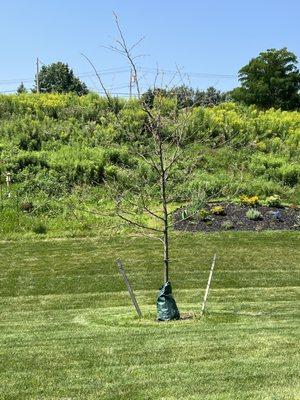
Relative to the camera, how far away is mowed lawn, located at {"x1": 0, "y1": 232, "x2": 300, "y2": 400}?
17.2 ft

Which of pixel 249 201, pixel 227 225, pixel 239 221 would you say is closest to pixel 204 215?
pixel 227 225

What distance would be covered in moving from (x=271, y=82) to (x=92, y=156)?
61.4 feet

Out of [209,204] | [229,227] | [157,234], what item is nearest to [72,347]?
[157,234]

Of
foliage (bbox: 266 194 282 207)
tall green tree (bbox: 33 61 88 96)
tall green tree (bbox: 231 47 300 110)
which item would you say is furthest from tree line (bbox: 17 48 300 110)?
tall green tree (bbox: 33 61 88 96)

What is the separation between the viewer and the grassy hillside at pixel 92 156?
17.1 metres

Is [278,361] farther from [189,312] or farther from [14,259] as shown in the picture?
[14,259]

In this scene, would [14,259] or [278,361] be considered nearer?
[278,361]

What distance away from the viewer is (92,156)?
65.7 ft

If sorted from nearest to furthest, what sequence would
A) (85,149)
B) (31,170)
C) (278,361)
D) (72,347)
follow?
(278,361), (72,347), (31,170), (85,149)

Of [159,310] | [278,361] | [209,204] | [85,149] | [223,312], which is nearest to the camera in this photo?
[278,361]

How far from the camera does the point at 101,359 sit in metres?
6.12

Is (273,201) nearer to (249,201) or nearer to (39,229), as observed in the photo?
(249,201)

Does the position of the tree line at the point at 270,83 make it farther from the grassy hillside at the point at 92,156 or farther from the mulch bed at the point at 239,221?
the mulch bed at the point at 239,221

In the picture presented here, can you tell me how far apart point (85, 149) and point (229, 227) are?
675 cm
